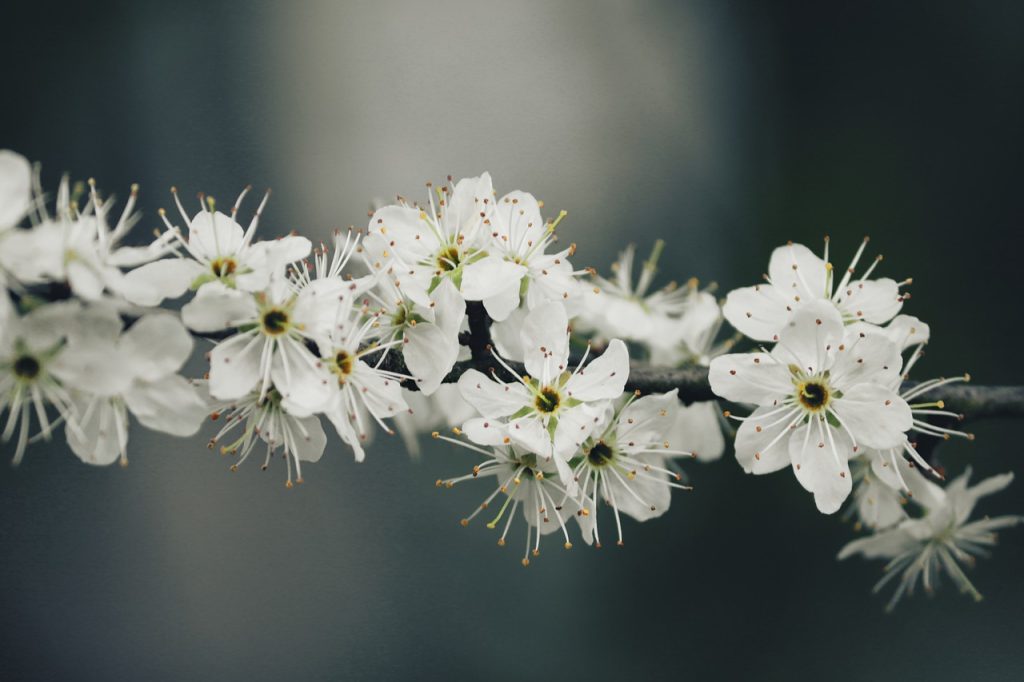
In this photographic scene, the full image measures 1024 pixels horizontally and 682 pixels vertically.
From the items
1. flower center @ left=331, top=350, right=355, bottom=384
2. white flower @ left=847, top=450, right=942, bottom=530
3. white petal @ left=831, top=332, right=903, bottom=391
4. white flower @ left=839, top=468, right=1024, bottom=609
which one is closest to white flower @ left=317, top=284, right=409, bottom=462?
flower center @ left=331, top=350, right=355, bottom=384

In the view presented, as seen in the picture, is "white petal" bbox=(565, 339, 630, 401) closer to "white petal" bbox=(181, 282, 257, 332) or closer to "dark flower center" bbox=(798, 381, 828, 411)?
"dark flower center" bbox=(798, 381, 828, 411)

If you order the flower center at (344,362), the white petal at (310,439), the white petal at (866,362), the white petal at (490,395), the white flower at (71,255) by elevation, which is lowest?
the white petal at (310,439)

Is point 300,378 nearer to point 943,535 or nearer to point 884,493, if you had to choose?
point 884,493

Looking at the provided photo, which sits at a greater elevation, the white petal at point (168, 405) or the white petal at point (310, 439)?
the white petal at point (310, 439)

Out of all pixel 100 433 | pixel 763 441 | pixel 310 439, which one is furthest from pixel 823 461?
pixel 100 433

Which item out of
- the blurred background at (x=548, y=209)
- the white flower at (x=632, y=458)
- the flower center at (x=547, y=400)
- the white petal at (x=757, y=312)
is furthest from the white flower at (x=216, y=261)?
the blurred background at (x=548, y=209)

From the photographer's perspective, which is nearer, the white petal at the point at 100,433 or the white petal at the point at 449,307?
the white petal at the point at 100,433

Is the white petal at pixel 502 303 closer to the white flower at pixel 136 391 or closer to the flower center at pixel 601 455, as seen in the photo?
the flower center at pixel 601 455
